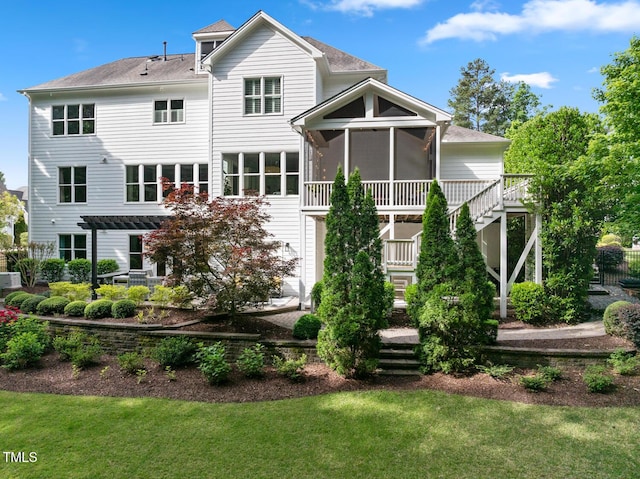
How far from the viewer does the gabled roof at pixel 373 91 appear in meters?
12.2

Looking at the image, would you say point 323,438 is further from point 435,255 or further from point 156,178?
point 156,178

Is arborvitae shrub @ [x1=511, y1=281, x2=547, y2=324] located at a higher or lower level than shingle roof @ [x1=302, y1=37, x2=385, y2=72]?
lower

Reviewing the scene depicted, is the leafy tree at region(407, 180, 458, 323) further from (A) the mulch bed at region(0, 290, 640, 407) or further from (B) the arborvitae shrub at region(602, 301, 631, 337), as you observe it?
(B) the arborvitae shrub at region(602, 301, 631, 337)

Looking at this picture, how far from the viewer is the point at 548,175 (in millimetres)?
10164

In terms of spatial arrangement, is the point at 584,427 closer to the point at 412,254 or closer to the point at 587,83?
the point at 412,254

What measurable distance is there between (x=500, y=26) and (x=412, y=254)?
9161 mm

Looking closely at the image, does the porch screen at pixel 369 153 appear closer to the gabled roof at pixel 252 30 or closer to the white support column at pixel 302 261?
the gabled roof at pixel 252 30

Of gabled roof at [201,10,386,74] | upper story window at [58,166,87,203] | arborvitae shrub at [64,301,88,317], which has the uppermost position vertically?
gabled roof at [201,10,386,74]

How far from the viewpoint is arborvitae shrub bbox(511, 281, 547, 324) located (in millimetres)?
10172

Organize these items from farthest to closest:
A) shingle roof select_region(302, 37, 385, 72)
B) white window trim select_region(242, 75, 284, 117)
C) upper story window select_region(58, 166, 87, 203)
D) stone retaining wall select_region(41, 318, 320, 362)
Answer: upper story window select_region(58, 166, 87, 203) < shingle roof select_region(302, 37, 385, 72) < white window trim select_region(242, 75, 284, 117) < stone retaining wall select_region(41, 318, 320, 362)

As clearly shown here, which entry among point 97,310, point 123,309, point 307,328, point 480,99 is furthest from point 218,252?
point 480,99

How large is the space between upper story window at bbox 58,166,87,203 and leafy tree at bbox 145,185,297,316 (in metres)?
11.0

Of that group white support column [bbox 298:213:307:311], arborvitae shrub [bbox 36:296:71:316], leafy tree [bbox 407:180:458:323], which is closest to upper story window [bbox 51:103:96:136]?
arborvitae shrub [bbox 36:296:71:316]

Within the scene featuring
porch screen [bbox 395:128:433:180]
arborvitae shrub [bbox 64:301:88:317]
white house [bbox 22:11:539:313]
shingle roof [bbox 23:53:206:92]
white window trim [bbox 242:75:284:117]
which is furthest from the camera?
shingle roof [bbox 23:53:206:92]
